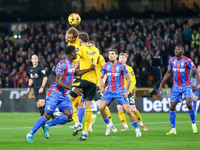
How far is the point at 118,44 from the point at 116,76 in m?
13.6

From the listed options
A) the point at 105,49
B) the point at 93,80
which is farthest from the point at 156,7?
the point at 93,80

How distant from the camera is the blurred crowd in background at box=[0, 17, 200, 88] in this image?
67.0ft

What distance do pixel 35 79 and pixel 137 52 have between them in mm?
9443

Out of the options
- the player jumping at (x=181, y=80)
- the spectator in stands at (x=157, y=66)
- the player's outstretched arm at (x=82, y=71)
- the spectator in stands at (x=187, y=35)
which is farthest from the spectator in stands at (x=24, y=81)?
the player's outstretched arm at (x=82, y=71)

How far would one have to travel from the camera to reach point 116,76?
9.30 m

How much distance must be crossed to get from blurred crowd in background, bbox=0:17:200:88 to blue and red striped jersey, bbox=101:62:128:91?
10689mm

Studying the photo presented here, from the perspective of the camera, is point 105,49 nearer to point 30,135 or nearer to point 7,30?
point 7,30

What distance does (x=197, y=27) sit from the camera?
74.2ft

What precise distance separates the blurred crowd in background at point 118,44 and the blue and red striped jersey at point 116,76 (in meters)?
10.7

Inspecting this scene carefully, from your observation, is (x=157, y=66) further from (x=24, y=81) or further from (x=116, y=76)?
(x=116, y=76)

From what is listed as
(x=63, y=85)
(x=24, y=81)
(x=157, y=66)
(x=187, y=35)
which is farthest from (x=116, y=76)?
(x=187, y=35)

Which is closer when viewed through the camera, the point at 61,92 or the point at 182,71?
the point at 61,92

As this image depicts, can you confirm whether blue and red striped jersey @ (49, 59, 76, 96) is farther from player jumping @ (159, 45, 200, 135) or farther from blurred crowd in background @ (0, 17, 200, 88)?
blurred crowd in background @ (0, 17, 200, 88)

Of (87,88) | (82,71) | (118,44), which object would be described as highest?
(118,44)
